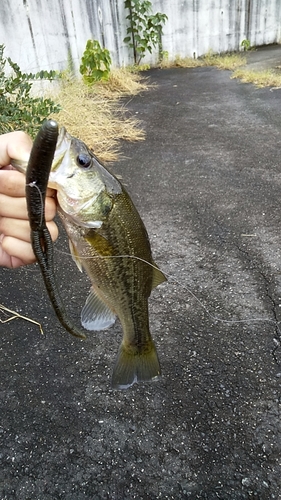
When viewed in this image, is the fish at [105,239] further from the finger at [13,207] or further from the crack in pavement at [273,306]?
the crack in pavement at [273,306]

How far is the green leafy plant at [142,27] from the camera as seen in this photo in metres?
10.5

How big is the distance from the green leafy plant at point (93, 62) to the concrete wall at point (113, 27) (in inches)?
17.6

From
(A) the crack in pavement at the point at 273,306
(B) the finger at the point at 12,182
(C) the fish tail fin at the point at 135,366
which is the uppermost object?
(B) the finger at the point at 12,182

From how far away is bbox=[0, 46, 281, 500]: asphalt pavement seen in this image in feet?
6.41

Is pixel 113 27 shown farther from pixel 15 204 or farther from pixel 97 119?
pixel 15 204

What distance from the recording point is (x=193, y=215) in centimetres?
→ 411

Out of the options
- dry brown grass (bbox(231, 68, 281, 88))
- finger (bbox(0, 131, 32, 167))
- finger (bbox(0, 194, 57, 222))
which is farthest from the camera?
dry brown grass (bbox(231, 68, 281, 88))

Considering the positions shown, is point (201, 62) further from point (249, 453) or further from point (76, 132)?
point (249, 453)

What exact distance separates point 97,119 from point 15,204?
17.8 ft

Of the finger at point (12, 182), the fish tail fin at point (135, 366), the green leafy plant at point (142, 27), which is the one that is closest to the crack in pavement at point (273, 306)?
the fish tail fin at point (135, 366)

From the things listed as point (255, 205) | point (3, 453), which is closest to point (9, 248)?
point (3, 453)

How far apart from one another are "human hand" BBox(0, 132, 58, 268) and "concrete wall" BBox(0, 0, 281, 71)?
22.7ft

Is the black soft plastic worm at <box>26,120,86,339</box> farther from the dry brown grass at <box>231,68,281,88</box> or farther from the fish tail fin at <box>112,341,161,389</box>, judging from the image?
the dry brown grass at <box>231,68,281,88</box>

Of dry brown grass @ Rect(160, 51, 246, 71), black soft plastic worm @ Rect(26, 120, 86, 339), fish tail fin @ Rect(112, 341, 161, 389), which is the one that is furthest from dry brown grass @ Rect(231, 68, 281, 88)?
black soft plastic worm @ Rect(26, 120, 86, 339)
